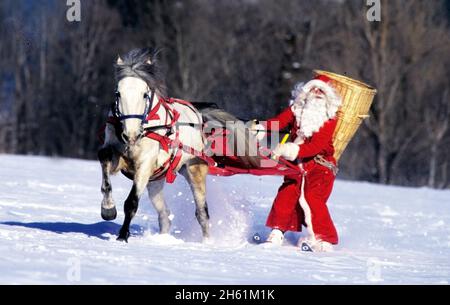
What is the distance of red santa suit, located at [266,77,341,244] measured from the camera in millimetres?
10945

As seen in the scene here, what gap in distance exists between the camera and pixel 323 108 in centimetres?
1094

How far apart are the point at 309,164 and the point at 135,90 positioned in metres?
2.19

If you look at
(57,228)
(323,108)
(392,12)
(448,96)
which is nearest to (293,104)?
(323,108)

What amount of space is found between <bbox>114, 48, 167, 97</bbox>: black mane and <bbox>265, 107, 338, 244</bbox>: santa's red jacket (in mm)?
1472

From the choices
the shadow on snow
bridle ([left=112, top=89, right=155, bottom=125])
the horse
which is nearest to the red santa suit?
Result: the horse

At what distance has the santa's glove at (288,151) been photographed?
10.8 m

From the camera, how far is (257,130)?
438 inches

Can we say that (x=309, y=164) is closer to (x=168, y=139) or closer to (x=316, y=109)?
(x=316, y=109)

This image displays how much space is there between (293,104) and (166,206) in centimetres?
151

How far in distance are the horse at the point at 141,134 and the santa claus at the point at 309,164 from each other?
2.84 feet

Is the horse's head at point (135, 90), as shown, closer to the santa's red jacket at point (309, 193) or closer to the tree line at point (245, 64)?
the santa's red jacket at point (309, 193)

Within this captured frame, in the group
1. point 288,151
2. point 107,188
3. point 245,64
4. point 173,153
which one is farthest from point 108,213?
point 245,64
